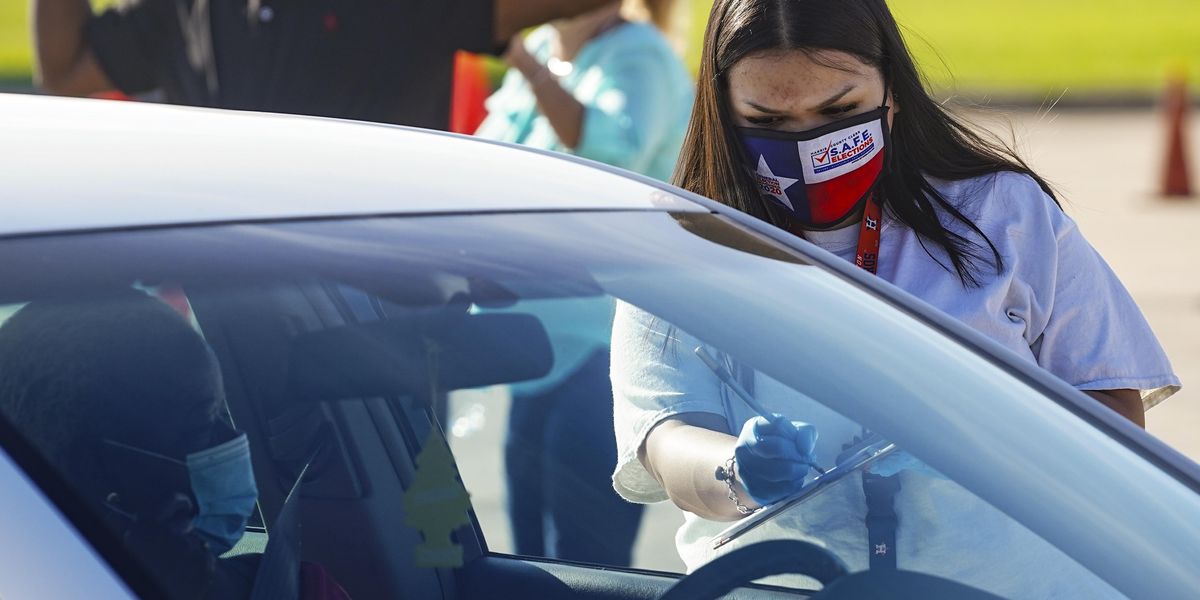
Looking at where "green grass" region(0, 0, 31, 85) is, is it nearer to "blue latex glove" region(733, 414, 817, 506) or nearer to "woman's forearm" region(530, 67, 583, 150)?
"woman's forearm" region(530, 67, 583, 150)

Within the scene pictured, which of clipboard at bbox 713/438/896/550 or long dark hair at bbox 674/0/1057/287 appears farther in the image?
long dark hair at bbox 674/0/1057/287

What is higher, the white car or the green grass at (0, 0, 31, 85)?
the white car

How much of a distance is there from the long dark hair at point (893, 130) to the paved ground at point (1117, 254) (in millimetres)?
194

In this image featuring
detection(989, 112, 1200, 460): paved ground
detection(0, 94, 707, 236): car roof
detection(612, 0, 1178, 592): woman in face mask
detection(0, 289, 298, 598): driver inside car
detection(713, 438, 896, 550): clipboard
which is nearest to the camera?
detection(0, 289, 298, 598): driver inside car

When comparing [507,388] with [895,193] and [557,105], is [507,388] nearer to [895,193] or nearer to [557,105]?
[895,193]

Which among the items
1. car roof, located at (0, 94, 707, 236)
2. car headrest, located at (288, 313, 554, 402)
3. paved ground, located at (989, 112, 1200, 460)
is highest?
car roof, located at (0, 94, 707, 236)

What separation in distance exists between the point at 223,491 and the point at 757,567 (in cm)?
55

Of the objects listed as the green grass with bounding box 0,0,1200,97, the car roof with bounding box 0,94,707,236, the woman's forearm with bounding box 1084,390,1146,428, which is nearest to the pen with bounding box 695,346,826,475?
the car roof with bounding box 0,94,707,236

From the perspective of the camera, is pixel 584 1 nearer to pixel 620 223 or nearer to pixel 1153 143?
pixel 620 223

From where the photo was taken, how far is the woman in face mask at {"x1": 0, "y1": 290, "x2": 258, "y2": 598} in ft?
4.75

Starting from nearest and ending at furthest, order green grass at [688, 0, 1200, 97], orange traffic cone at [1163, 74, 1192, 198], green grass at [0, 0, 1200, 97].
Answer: orange traffic cone at [1163, 74, 1192, 198]
green grass at [0, 0, 1200, 97]
green grass at [688, 0, 1200, 97]

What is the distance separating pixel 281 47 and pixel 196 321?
7.66 feet

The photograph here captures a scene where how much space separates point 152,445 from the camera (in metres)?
1.51

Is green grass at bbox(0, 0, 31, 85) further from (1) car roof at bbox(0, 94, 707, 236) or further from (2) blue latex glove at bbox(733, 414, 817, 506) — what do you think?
(2) blue latex glove at bbox(733, 414, 817, 506)
